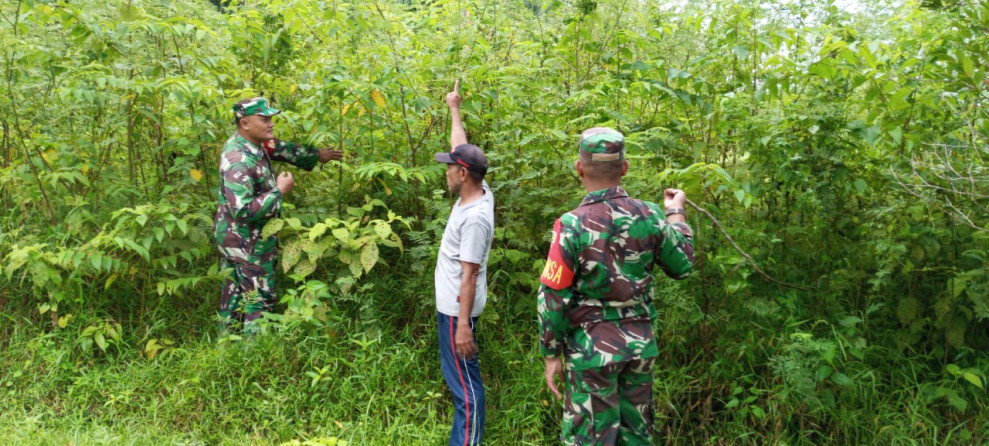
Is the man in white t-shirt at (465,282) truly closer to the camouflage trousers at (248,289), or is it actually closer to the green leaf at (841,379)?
the camouflage trousers at (248,289)

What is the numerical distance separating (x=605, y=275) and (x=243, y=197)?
2.81m

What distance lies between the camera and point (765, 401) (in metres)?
3.91

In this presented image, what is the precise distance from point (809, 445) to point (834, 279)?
1116mm

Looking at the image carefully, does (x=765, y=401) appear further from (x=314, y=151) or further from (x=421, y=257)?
(x=314, y=151)

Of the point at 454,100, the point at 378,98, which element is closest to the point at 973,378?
the point at 454,100

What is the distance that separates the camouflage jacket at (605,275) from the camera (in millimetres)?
2912

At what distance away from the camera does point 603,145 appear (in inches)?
114

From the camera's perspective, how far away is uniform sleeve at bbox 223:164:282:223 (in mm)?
4516

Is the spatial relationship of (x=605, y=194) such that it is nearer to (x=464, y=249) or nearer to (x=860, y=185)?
(x=464, y=249)

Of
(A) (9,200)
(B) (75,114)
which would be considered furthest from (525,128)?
(A) (9,200)

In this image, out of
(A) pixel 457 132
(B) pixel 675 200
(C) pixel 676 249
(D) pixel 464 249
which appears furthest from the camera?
(A) pixel 457 132

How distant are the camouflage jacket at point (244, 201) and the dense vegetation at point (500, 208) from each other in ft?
0.72

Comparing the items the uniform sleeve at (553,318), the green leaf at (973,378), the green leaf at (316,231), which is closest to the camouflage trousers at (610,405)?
the uniform sleeve at (553,318)

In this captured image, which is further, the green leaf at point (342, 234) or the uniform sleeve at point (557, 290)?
the green leaf at point (342, 234)
